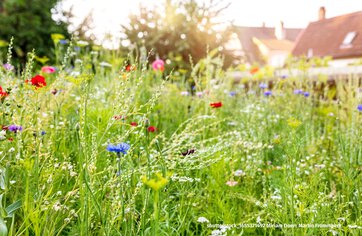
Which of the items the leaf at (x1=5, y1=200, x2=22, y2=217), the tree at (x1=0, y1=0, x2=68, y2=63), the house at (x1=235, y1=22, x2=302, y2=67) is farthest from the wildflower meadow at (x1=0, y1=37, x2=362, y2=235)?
the house at (x1=235, y1=22, x2=302, y2=67)

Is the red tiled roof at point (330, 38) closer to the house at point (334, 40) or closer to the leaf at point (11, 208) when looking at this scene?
the house at point (334, 40)

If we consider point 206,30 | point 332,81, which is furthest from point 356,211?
point 206,30

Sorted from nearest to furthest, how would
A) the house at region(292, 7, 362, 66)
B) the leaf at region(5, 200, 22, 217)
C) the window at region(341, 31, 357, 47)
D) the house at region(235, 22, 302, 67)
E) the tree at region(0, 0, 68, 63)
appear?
1. the leaf at region(5, 200, 22, 217)
2. the tree at region(0, 0, 68, 63)
3. the house at region(292, 7, 362, 66)
4. the window at region(341, 31, 357, 47)
5. the house at region(235, 22, 302, 67)

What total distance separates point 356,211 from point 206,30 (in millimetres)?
8993

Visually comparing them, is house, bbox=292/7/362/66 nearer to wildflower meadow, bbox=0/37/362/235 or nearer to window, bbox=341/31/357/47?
window, bbox=341/31/357/47

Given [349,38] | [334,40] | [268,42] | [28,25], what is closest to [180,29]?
[28,25]

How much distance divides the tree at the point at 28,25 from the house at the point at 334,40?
41.9 feet

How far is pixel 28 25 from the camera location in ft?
32.9

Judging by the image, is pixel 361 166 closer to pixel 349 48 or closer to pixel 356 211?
pixel 356 211

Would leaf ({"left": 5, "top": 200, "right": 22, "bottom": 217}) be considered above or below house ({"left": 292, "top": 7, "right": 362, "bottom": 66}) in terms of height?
below

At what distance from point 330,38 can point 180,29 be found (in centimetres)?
1514

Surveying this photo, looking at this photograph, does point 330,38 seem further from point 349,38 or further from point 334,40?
point 349,38

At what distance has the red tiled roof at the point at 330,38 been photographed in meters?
20.9

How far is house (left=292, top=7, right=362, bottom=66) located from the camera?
68.0 ft
